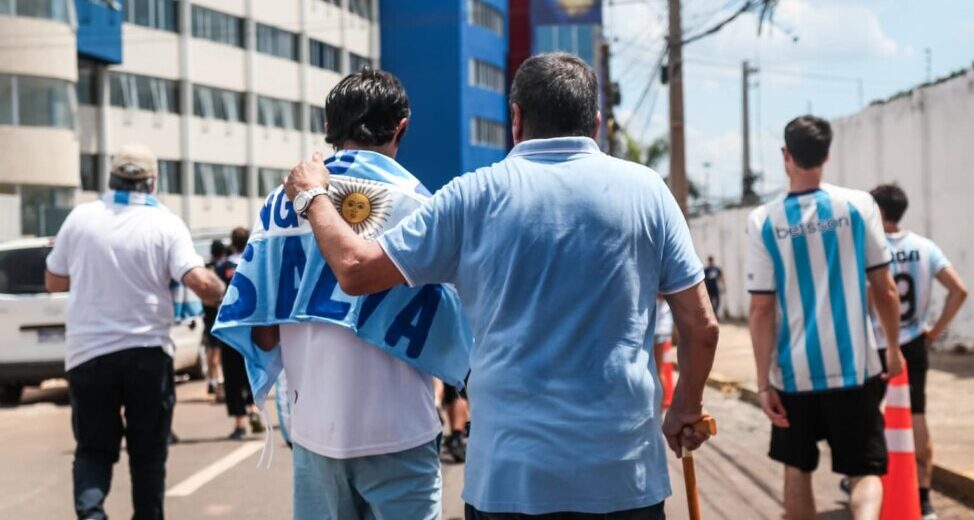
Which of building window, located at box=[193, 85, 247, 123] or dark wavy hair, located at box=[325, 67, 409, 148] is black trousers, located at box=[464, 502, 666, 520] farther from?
building window, located at box=[193, 85, 247, 123]

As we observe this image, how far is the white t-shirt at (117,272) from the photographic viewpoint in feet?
16.9

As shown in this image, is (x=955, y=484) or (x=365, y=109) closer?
(x=365, y=109)

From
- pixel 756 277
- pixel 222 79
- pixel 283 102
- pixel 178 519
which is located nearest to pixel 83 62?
pixel 222 79

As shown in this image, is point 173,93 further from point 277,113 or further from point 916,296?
point 916,296

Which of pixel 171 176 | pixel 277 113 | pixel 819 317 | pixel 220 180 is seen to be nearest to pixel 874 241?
pixel 819 317

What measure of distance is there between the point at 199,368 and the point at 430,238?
544 inches

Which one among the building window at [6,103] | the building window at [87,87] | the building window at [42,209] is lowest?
the building window at [42,209]

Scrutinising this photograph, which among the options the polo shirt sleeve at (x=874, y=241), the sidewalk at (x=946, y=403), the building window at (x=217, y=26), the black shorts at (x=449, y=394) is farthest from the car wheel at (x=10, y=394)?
the building window at (x=217, y=26)

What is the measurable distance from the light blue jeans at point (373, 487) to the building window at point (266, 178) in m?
48.3

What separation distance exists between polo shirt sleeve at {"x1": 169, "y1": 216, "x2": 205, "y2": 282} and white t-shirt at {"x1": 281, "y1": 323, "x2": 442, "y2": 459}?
7.00 feet

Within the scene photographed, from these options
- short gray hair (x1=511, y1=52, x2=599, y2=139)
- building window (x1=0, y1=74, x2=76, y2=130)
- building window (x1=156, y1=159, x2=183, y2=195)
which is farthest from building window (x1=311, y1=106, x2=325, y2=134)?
short gray hair (x1=511, y1=52, x2=599, y2=139)

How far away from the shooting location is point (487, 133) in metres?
62.5

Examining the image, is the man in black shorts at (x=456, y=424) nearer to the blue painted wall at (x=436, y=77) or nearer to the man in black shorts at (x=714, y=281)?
the man in black shorts at (x=714, y=281)

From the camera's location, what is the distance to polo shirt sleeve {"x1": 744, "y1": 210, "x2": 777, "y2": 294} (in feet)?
15.7
